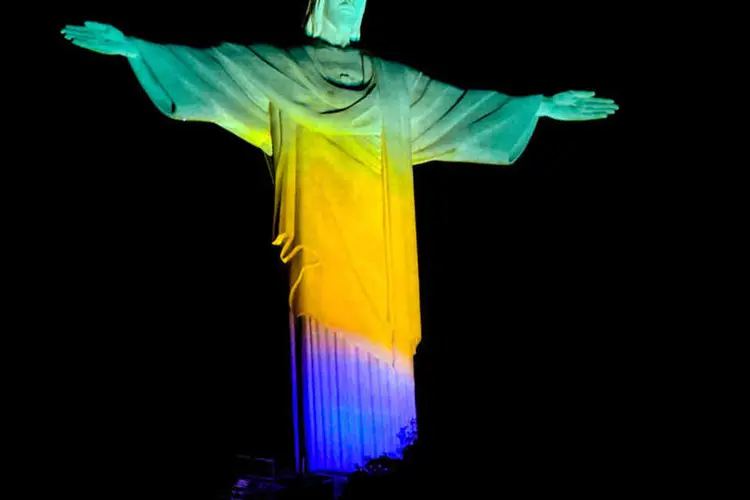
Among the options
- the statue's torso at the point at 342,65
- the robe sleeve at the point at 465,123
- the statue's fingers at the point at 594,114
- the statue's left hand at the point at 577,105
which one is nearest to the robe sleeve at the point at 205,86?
the statue's torso at the point at 342,65

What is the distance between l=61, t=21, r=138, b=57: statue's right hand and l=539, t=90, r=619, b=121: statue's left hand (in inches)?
81.4

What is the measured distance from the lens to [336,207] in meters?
3.94

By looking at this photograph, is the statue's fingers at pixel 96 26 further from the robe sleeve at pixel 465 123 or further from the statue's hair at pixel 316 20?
the robe sleeve at pixel 465 123

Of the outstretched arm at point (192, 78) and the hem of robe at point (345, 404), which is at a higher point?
the outstretched arm at point (192, 78)

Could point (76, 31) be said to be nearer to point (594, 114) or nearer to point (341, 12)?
point (341, 12)

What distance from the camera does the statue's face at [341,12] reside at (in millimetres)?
4207

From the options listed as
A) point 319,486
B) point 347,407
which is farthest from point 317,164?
point 319,486

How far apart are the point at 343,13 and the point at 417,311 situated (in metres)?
1.47

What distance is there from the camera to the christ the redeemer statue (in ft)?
12.3

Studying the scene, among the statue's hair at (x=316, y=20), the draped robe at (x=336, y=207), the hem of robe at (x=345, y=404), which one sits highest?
the statue's hair at (x=316, y=20)

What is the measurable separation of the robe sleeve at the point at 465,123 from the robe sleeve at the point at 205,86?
2.54 feet

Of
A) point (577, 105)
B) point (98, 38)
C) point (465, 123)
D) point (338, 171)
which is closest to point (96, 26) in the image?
point (98, 38)

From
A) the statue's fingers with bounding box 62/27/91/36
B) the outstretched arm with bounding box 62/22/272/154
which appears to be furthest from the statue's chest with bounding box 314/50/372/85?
the statue's fingers with bounding box 62/27/91/36

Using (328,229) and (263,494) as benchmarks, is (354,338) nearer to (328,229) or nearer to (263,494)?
(328,229)
